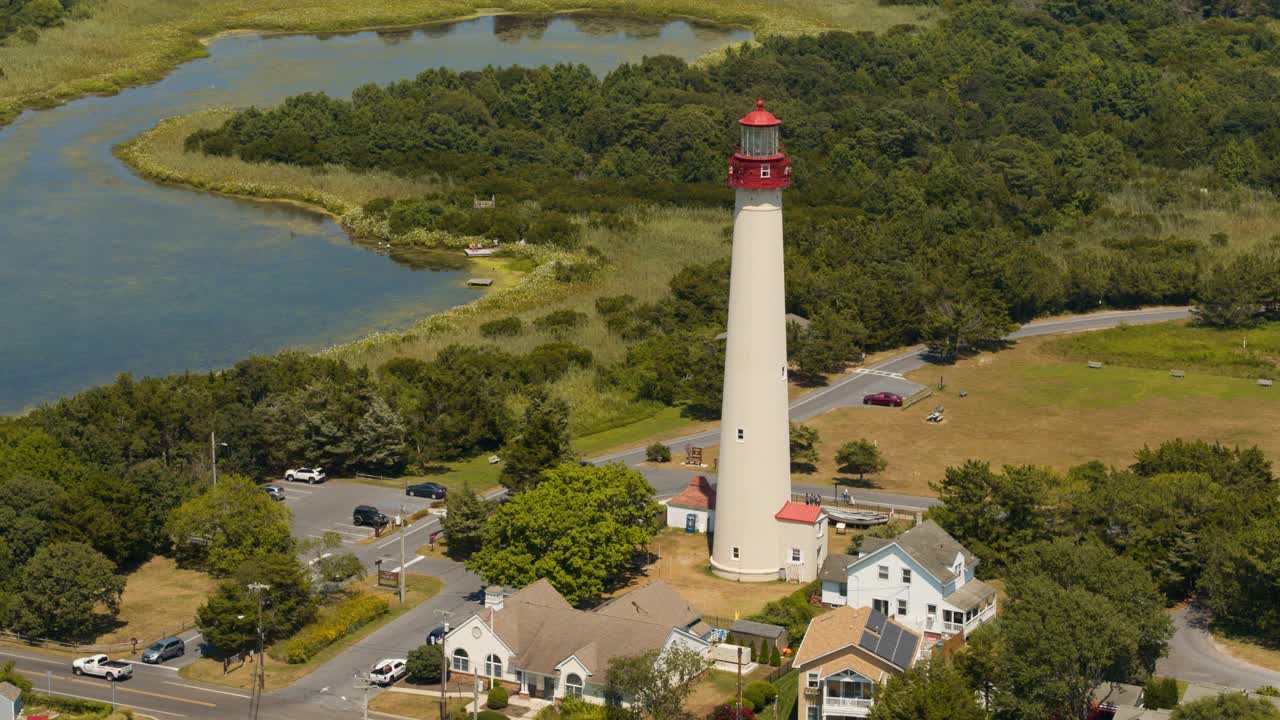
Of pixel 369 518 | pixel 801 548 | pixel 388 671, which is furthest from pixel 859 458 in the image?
pixel 388 671

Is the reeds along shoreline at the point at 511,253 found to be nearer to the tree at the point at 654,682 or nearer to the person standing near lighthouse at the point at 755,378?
the person standing near lighthouse at the point at 755,378

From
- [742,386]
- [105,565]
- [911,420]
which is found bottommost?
[911,420]

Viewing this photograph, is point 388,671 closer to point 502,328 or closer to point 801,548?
point 801,548

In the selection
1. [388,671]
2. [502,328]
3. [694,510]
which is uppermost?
[388,671]

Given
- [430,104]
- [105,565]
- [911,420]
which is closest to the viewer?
[105,565]

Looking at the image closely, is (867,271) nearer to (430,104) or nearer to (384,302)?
(384,302)

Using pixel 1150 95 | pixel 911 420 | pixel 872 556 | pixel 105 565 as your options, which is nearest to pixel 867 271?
pixel 911 420

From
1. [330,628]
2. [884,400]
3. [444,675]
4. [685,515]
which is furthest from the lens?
[884,400]

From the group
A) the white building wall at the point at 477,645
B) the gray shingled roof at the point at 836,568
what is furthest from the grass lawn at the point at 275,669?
the gray shingled roof at the point at 836,568

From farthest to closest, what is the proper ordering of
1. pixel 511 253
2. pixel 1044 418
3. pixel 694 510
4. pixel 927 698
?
pixel 511 253
pixel 1044 418
pixel 694 510
pixel 927 698
